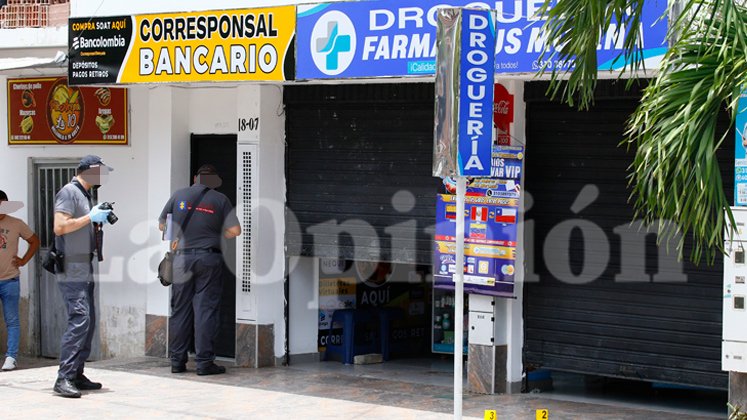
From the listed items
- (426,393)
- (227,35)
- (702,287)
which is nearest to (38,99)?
(227,35)

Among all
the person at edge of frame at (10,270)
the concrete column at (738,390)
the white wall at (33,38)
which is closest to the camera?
the concrete column at (738,390)

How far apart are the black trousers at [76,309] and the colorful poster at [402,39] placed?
263 centimetres

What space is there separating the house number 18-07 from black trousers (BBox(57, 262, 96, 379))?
2407 mm

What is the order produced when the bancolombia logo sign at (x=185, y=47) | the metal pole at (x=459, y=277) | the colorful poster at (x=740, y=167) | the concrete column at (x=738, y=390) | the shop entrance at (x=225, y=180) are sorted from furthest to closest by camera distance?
the shop entrance at (x=225, y=180) → the bancolombia logo sign at (x=185, y=47) → the concrete column at (x=738, y=390) → the colorful poster at (x=740, y=167) → the metal pole at (x=459, y=277)

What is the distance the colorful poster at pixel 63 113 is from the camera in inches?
526

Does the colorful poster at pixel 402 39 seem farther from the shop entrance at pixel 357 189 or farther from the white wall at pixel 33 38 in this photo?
the white wall at pixel 33 38

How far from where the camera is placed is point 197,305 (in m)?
11.9

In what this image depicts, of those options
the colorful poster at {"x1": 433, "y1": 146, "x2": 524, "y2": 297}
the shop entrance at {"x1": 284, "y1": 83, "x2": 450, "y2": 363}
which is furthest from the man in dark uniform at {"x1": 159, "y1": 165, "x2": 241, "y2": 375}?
the colorful poster at {"x1": 433, "y1": 146, "x2": 524, "y2": 297}

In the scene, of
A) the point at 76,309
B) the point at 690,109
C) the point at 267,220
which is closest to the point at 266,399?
the point at 76,309

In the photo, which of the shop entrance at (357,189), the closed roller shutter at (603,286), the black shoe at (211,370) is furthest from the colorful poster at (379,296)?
the closed roller shutter at (603,286)

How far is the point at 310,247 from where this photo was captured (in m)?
12.3

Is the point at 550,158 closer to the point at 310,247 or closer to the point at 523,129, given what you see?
the point at 523,129

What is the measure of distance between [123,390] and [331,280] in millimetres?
2730

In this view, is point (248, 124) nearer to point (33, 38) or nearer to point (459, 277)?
point (33, 38)
